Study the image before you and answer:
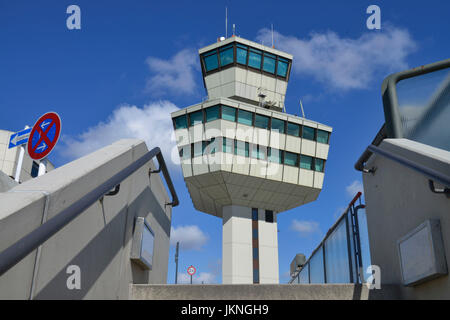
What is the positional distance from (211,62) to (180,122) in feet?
20.2

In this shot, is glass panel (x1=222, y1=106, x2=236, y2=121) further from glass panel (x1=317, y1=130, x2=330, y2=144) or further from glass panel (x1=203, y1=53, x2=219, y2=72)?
glass panel (x1=317, y1=130, x2=330, y2=144)

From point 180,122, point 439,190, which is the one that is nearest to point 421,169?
point 439,190

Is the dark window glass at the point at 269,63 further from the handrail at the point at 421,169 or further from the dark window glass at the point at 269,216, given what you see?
the handrail at the point at 421,169

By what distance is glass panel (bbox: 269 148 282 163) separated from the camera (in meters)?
30.1

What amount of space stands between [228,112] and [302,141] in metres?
6.14

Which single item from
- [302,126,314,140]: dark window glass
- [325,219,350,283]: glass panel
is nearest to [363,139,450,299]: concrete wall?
[325,219,350,283]: glass panel

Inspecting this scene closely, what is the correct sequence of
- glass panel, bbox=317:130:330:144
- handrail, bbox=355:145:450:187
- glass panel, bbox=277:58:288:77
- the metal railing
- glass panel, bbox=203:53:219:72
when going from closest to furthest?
handrail, bbox=355:145:450:187
the metal railing
glass panel, bbox=317:130:330:144
glass panel, bbox=203:53:219:72
glass panel, bbox=277:58:288:77

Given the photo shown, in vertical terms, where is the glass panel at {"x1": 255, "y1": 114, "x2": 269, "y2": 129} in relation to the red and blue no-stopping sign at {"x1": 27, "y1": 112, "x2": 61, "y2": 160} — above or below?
above

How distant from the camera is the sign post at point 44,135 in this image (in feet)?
23.9

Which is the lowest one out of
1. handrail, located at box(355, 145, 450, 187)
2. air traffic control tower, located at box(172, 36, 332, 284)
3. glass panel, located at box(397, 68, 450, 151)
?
handrail, located at box(355, 145, 450, 187)

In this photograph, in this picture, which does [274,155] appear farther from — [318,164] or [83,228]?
[83,228]

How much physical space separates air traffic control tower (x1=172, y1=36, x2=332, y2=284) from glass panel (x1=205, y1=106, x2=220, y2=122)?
2 cm
